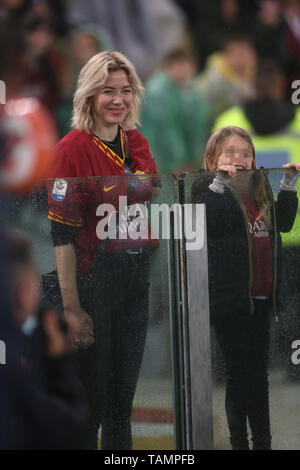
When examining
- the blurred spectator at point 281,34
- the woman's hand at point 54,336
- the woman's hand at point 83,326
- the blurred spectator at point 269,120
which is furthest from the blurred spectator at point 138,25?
the woman's hand at point 54,336

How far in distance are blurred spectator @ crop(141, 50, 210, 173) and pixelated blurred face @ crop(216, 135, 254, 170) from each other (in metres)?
2.96

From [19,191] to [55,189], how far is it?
132mm

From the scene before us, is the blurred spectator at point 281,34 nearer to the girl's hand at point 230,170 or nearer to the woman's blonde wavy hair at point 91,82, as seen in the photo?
the woman's blonde wavy hair at point 91,82

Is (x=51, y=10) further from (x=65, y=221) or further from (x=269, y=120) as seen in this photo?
(x=65, y=221)

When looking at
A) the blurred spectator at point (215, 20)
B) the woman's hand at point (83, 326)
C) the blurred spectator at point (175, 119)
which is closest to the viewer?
the woman's hand at point (83, 326)

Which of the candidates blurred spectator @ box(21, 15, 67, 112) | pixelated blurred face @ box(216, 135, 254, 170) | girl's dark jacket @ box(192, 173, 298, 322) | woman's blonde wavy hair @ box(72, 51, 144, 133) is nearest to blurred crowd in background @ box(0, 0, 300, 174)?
blurred spectator @ box(21, 15, 67, 112)

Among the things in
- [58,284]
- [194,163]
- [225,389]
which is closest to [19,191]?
[58,284]

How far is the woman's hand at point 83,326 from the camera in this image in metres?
3.04

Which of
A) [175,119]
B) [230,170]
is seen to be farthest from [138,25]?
[230,170]

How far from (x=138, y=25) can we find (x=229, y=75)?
0.87 metres

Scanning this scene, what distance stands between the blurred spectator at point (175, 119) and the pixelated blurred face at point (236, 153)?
2957 mm

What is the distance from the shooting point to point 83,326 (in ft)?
10.0

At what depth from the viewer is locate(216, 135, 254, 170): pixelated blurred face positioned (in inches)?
134

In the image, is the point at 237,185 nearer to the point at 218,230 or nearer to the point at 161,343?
the point at 218,230
